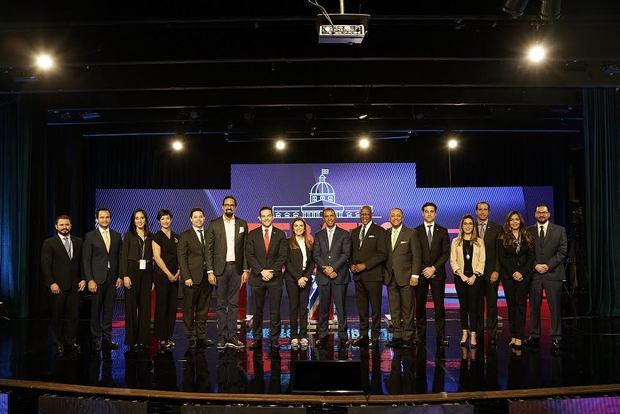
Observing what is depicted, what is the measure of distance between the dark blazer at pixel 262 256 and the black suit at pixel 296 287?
0.12m

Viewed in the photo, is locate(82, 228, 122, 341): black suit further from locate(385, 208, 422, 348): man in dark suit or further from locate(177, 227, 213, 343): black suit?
locate(385, 208, 422, 348): man in dark suit

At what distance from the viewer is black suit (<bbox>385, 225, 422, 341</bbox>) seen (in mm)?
6176

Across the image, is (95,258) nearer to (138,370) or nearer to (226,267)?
(226,267)

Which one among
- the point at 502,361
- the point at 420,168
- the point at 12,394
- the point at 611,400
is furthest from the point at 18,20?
the point at 420,168

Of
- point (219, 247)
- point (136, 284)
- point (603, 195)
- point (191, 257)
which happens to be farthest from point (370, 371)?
point (603, 195)

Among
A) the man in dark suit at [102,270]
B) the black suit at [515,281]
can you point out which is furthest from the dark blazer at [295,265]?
the black suit at [515,281]

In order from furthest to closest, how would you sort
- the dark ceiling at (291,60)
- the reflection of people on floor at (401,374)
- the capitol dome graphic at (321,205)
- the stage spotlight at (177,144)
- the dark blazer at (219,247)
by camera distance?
the stage spotlight at (177,144), the capitol dome graphic at (321,205), the dark blazer at (219,247), the dark ceiling at (291,60), the reflection of people on floor at (401,374)

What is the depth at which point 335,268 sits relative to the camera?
6.16 meters

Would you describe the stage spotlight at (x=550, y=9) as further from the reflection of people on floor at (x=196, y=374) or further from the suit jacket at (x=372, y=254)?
the reflection of people on floor at (x=196, y=374)

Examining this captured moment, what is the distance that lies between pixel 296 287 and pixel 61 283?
2.63m

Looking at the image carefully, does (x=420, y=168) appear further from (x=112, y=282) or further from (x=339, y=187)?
(x=112, y=282)

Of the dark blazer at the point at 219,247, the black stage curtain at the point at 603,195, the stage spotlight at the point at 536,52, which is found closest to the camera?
the dark blazer at the point at 219,247

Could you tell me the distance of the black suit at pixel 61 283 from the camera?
19.6 ft

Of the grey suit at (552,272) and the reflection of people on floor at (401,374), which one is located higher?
the grey suit at (552,272)
